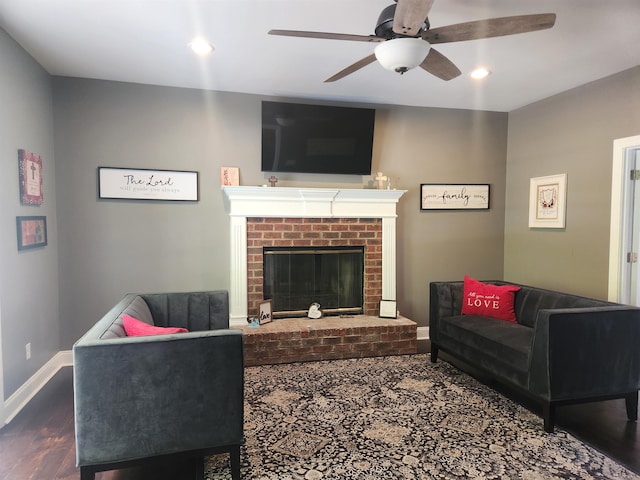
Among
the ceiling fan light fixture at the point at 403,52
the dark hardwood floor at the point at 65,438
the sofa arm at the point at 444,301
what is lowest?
the dark hardwood floor at the point at 65,438

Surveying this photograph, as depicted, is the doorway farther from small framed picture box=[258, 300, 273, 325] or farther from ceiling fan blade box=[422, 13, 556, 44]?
small framed picture box=[258, 300, 273, 325]

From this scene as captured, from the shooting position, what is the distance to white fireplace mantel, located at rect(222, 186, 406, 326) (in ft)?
12.8

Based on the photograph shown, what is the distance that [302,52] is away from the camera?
301cm

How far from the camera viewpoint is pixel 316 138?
13.4 ft

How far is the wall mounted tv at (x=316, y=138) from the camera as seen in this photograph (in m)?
3.97

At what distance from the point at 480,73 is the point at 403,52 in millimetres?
1855

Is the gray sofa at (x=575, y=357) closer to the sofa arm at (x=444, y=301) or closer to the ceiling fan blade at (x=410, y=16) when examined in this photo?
the sofa arm at (x=444, y=301)

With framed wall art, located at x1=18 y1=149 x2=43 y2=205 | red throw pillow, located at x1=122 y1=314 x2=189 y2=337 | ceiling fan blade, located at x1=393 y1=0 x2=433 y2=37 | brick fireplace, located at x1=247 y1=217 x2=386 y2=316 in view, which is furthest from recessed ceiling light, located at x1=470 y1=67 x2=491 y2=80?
framed wall art, located at x1=18 y1=149 x2=43 y2=205

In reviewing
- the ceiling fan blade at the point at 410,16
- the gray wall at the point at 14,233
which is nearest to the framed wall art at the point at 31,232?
the gray wall at the point at 14,233

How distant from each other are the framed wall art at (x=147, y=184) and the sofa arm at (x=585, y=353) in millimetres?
3207

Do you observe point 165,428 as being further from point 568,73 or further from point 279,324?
point 568,73

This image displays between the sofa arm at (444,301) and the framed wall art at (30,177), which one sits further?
the sofa arm at (444,301)

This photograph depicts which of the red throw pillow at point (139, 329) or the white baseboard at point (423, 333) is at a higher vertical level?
the red throw pillow at point (139, 329)

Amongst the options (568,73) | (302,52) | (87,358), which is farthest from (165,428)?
(568,73)
